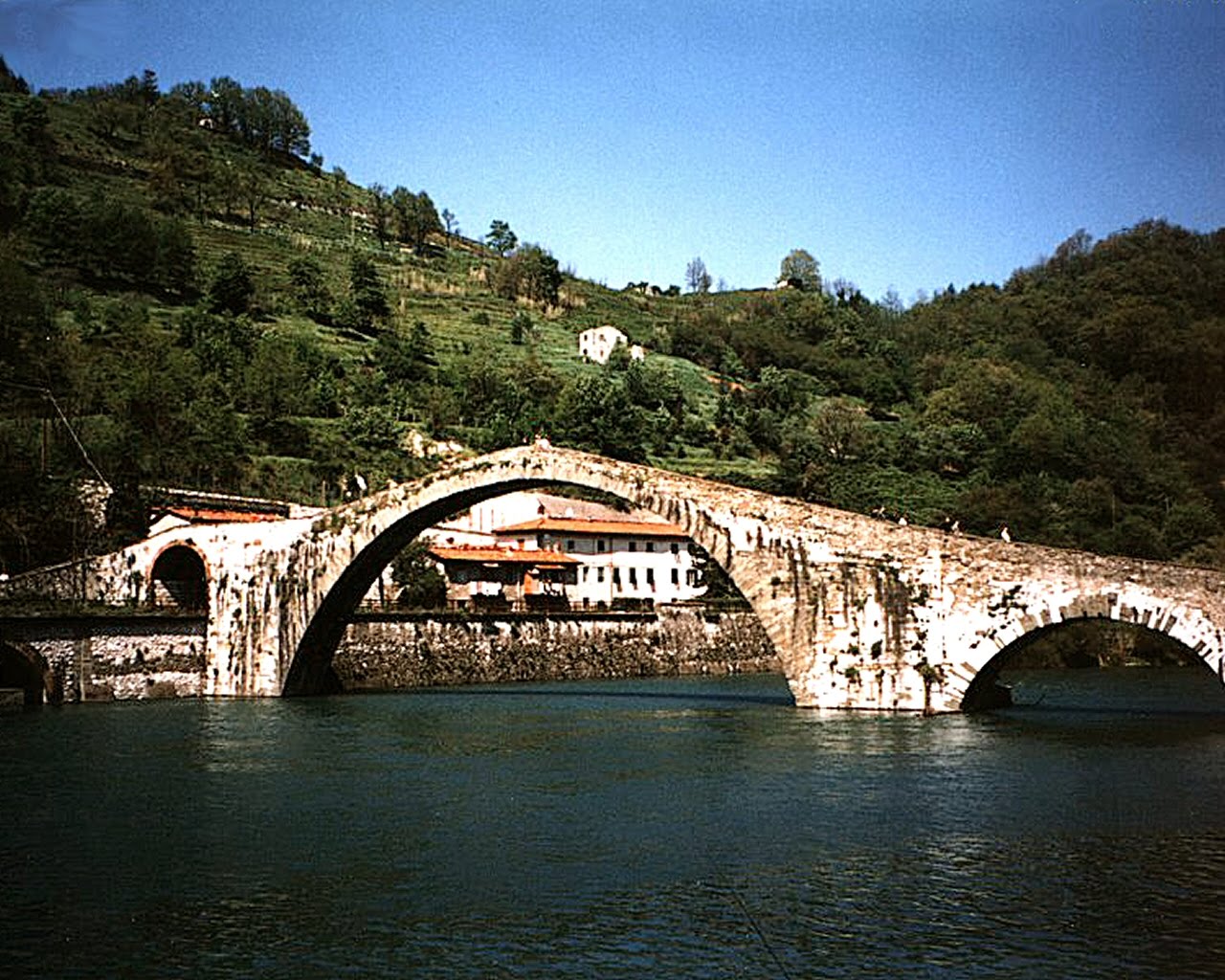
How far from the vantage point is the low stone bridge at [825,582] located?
2867cm

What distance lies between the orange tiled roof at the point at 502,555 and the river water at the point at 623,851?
30.8 metres

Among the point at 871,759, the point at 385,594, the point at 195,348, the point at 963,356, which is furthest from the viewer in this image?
the point at 963,356

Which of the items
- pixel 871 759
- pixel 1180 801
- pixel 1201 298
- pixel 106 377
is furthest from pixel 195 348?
pixel 1180 801

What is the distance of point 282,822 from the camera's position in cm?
2012

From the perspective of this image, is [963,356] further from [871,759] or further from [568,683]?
[871,759]

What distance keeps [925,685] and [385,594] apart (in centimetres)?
3066

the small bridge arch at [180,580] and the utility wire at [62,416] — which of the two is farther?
the utility wire at [62,416]

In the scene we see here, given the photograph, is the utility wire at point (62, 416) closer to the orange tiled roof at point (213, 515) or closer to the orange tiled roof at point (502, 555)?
the orange tiled roof at point (213, 515)

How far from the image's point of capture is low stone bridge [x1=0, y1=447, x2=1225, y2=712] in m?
28.7

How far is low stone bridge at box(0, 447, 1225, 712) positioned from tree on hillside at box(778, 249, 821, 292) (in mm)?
142242

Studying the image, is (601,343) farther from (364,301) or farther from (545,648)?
(545,648)

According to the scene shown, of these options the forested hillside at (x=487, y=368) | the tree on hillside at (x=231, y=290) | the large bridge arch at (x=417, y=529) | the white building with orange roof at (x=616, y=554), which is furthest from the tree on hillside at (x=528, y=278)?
the large bridge arch at (x=417, y=529)

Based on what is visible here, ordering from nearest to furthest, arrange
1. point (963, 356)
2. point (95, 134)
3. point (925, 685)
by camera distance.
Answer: point (925, 685)
point (963, 356)
point (95, 134)

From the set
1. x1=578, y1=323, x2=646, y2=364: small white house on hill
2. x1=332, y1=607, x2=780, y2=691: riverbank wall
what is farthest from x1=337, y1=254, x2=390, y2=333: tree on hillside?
Answer: x1=332, y1=607, x2=780, y2=691: riverbank wall
